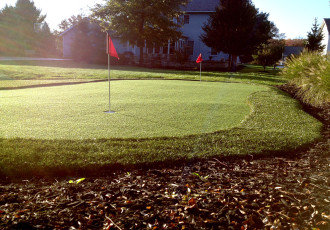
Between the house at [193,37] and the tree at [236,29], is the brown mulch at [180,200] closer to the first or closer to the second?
the tree at [236,29]

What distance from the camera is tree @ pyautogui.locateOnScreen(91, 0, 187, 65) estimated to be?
30.7 meters

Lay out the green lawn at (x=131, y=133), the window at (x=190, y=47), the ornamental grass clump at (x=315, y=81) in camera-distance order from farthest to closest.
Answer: the window at (x=190, y=47) < the ornamental grass clump at (x=315, y=81) < the green lawn at (x=131, y=133)

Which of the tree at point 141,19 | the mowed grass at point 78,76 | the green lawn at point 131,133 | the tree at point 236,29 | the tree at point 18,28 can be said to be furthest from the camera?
the tree at point 18,28

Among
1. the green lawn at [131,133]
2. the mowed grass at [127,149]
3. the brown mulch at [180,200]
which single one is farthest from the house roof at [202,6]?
the brown mulch at [180,200]

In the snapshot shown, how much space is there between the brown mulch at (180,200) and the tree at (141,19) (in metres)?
29.5

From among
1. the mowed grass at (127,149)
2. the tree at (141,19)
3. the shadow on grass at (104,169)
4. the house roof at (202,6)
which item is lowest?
the shadow on grass at (104,169)

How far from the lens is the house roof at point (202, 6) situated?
35406 mm

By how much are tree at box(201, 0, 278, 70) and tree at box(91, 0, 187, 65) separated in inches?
208

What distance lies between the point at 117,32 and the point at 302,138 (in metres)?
29.8

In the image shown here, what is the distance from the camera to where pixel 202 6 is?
35.8m

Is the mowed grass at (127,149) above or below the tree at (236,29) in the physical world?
below

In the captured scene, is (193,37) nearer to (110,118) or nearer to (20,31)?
(20,31)

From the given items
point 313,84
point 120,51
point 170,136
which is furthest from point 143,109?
point 120,51

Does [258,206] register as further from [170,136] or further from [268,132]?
[268,132]
